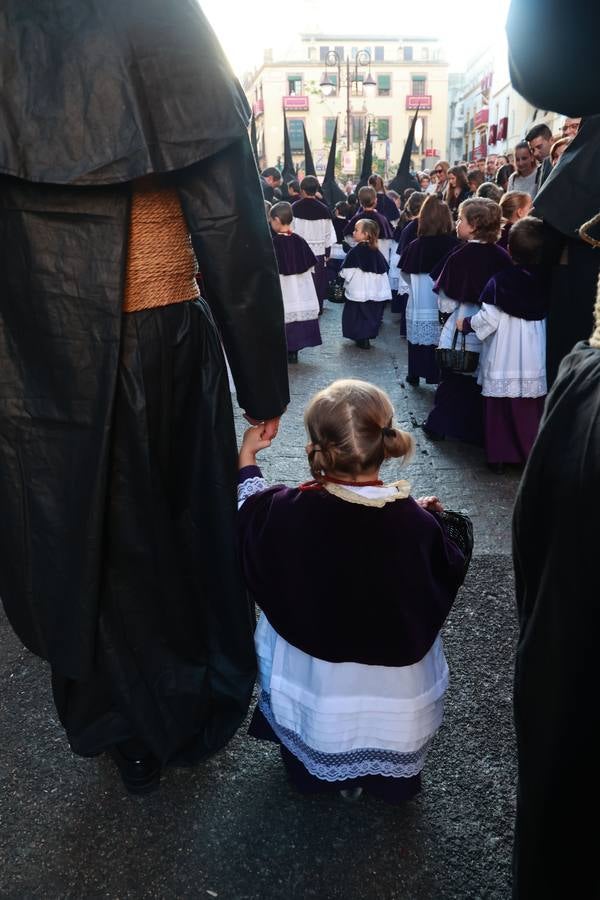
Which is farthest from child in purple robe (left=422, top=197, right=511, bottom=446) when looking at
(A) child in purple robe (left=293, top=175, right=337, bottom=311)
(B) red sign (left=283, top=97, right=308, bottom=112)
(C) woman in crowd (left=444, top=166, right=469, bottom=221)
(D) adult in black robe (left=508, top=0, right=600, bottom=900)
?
(B) red sign (left=283, top=97, right=308, bottom=112)

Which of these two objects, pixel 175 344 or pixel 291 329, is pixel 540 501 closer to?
pixel 175 344

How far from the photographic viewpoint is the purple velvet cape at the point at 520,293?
3.89 m

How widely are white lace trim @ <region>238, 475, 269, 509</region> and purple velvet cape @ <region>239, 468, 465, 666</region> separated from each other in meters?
0.09

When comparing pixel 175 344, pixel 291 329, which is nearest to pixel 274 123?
pixel 291 329

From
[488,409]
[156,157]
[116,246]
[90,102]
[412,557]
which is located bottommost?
[488,409]

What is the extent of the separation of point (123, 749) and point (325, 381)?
15.7 ft

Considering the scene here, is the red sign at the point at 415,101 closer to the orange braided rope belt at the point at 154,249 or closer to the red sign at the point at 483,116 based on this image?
the red sign at the point at 483,116

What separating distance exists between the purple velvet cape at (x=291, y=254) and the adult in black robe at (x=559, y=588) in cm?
611

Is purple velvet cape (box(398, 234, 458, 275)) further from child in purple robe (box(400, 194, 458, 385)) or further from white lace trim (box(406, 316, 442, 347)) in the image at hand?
white lace trim (box(406, 316, 442, 347))

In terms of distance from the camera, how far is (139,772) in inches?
78.2

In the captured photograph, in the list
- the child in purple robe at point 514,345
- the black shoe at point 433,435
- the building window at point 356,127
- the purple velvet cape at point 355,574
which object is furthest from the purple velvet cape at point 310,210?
the building window at point 356,127

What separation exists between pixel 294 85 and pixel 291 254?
2556 inches

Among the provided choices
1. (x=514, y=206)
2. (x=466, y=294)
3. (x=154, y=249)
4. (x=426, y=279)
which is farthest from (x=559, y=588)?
(x=426, y=279)

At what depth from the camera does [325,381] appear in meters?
6.48
